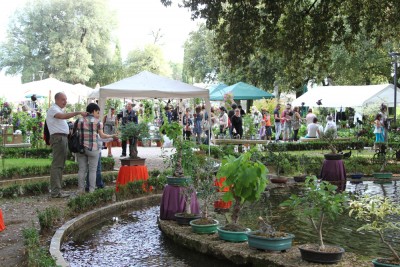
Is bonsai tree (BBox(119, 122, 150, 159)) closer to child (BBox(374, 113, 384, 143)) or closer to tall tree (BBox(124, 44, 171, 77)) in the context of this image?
child (BBox(374, 113, 384, 143))

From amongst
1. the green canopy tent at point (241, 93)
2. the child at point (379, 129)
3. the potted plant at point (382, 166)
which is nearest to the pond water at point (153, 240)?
the potted plant at point (382, 166)

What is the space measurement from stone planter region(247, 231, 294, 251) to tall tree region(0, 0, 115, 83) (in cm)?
5152

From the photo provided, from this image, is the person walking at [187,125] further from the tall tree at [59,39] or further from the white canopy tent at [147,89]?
the tall tree at [59,39]

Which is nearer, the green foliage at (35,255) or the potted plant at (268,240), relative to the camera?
the green foliage at (35,255)

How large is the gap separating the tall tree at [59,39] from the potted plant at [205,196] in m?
49.3

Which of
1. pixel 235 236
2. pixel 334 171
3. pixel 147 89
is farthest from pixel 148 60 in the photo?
pixel 235 236

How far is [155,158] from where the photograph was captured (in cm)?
1969

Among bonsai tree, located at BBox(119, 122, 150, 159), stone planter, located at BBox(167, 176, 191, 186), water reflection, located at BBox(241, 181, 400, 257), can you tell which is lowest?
water reflection, located at BBox(241, 181, 400, 257)

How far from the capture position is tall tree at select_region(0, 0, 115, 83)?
57188 mm

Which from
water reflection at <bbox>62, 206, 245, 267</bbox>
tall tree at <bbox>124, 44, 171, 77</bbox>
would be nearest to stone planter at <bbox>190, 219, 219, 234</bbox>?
water reflection at <bbox>62, 206, 245, 267</bbox>

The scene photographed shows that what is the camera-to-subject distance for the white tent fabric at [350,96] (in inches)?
1164

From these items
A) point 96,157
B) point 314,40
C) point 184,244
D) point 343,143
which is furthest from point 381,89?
point 184,244

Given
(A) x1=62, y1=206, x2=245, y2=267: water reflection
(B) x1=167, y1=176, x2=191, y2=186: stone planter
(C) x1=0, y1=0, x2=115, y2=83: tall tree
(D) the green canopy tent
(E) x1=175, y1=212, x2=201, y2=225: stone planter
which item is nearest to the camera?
(A) x1=62, y1=206, x2=245, y2=267: water reflection

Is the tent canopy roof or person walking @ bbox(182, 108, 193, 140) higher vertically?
the tent canopy roof
